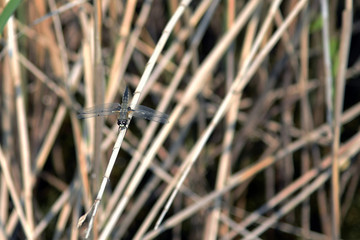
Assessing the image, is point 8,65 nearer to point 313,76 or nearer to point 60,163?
point 60,163

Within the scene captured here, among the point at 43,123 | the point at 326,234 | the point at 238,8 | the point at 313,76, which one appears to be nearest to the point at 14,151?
the point at 43,123

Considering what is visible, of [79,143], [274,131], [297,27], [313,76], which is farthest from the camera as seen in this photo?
[313,76]

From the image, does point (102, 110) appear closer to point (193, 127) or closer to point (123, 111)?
point (123, 111)

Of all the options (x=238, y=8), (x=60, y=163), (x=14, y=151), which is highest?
(x=238, y=8)

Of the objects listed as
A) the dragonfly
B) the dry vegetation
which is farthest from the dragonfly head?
the dry vegetation

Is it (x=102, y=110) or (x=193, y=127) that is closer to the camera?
(x=102, y=110)

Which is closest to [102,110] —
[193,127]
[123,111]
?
[123,111]

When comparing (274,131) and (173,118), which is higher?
(274,131)

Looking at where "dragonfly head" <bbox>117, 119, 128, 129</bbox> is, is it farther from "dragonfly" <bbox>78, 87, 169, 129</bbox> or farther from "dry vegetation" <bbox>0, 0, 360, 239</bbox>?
"dry vegetation" <bbox>0, 0, 360, 239</bbox>

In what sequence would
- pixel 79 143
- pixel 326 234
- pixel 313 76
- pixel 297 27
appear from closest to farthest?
pixel 79 143 < pixel 297 27 < pixel 326 234 < pixel 313 76
